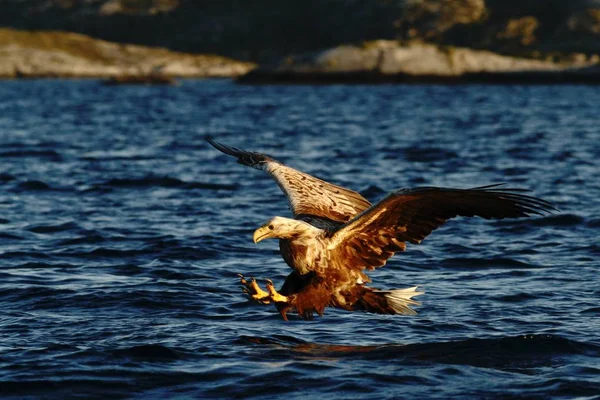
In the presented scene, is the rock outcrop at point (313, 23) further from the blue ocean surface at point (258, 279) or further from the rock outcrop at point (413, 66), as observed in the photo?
the blue ocean surface at point (258, 279)

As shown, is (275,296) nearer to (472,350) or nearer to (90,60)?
(472,350)

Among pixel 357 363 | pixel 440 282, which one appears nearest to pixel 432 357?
A: pixel 357 363

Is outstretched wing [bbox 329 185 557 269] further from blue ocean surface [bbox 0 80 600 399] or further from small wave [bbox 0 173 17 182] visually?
small wave [bbox 0 173 17 182]

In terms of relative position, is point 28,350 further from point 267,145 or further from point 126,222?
point 267,145

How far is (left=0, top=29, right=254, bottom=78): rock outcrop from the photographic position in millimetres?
121812

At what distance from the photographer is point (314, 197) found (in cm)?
1151

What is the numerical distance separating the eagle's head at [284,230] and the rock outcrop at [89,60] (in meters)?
108

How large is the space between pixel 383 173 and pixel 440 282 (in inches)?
422

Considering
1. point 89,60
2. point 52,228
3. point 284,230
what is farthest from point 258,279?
point 89,60

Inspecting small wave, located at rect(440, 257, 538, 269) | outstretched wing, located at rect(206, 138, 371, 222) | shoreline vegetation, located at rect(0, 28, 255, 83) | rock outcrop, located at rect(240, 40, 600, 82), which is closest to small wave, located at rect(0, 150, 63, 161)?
small wave, located at rect(440, 257, 538, 269)

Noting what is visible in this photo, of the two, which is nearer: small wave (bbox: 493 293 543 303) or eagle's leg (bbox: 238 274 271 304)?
eagle's leg (bbox: 238 274 271 304)

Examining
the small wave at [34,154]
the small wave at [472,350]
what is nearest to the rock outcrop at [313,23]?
the small wave at [34,154]

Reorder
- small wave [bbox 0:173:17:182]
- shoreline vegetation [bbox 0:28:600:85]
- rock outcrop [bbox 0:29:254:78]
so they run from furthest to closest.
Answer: rock outcrop [bbox 0:29:254:78], shoreline vegetation [bbox 0:28:600:85], small wave [bbox 0:173:17:182]

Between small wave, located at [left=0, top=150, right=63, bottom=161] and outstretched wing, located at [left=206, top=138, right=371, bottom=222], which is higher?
outstretched wing, located at [left=206, top=138, right=371, bottom=222]
